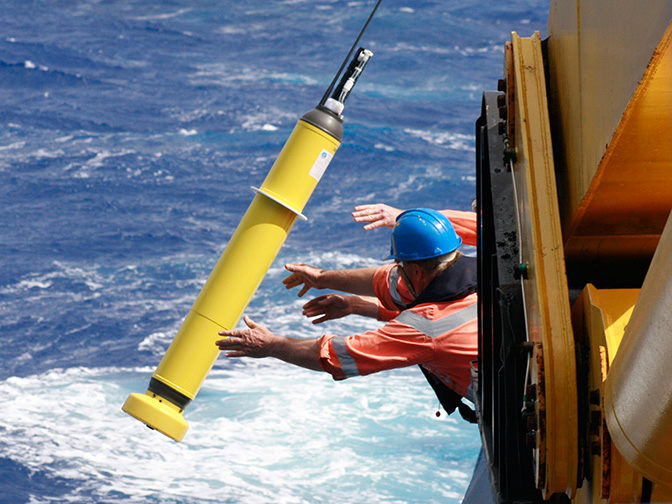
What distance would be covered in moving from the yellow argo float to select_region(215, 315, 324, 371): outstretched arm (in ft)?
0.74

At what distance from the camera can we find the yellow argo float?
4000 millimetres

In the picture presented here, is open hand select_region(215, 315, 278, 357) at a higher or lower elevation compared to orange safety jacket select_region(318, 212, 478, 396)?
lower

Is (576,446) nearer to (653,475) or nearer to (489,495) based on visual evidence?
(653,475)

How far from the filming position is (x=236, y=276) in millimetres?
4008

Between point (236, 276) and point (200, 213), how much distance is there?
365 inches

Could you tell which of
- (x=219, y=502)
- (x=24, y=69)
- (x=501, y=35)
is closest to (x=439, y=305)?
(x=219, y=502)

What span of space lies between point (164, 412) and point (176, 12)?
21.5m

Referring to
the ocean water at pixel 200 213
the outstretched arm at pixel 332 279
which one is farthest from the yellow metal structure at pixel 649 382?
the ocean water at pixel 200 213

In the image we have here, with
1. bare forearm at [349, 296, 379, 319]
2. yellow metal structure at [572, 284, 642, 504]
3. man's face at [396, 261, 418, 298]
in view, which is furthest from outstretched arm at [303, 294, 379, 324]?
yellow metal structure at [572, 284, 642, 504]

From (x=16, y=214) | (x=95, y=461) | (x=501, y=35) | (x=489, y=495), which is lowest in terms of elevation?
(x=95, y=461)

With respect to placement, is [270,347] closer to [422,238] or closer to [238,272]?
[238,272]

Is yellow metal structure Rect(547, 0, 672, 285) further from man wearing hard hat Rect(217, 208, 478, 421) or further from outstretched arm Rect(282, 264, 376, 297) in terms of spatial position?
outstretched arm Rect(282, 264, 376, 297)

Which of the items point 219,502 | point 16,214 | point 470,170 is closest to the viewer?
point 219,502

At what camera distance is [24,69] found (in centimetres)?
1916
